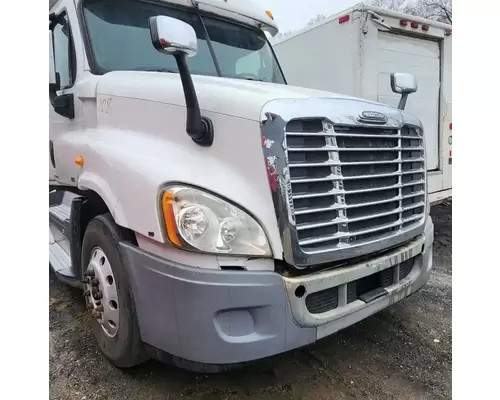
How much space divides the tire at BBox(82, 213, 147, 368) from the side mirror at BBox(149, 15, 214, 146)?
533mm

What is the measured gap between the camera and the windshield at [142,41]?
7.43 ft

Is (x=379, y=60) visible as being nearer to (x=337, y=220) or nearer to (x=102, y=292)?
(x=337, y=220)

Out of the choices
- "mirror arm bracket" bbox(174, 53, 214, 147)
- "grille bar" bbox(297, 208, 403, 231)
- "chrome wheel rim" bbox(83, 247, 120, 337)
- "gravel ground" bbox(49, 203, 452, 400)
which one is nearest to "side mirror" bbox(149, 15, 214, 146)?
"mirror arm bracket" bbox(174, 53, 214, 147)

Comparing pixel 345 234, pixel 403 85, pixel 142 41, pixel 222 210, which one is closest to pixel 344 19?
pixel 403 85

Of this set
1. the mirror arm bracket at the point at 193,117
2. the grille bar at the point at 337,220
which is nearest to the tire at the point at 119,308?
→ the mirror arm bracket at the point at 193,117

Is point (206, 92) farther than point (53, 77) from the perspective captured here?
No

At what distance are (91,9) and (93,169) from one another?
3.28 feet

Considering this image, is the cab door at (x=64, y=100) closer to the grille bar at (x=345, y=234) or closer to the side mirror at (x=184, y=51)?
the side mirror at (x=184, y=51)

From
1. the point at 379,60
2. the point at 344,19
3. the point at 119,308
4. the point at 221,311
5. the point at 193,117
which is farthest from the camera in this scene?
the point at 344,19

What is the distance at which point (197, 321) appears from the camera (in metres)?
1.50

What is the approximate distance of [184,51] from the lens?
1.56 m

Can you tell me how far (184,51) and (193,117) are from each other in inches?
9.8

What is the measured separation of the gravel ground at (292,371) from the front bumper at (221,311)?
0.28 meters

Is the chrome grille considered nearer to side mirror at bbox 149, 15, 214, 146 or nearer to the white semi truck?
the white semi truck
